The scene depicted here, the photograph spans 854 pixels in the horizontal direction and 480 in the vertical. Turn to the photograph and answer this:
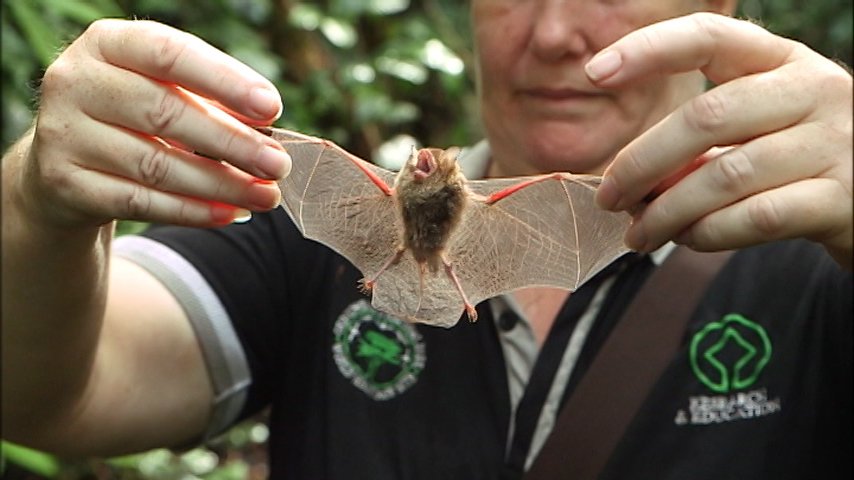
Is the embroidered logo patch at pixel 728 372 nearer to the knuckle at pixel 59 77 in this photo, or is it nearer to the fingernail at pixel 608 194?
the fingernail at pixel 608 194

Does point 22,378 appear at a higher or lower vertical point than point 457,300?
lower

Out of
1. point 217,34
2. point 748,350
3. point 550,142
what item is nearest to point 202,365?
point 550,142

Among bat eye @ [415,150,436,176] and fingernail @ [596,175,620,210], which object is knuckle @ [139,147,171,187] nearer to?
bat eye @ [415,150,436,176]

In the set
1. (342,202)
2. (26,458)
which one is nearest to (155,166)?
(342,202)

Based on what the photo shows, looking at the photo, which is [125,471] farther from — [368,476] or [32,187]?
[32,187]

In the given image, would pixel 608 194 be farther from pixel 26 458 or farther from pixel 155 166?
pixel 26 458
